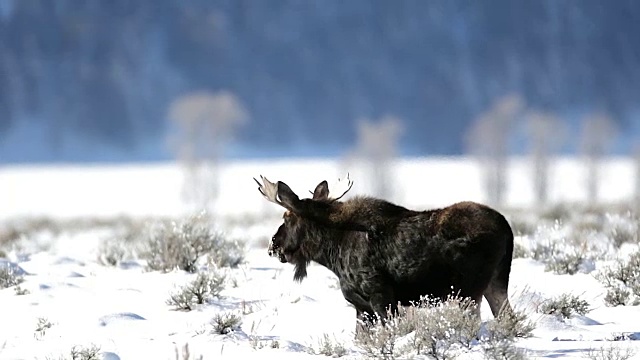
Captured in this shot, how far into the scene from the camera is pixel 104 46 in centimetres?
11431

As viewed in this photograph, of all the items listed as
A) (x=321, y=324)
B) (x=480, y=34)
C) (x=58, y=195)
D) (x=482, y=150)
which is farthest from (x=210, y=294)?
(x=480, y=34)

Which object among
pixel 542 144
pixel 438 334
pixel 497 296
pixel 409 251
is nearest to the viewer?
pixel 438 334

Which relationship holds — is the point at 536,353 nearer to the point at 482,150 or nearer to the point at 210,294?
the point at 210,294

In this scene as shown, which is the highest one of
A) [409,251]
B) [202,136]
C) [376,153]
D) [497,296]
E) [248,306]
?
[202,136]

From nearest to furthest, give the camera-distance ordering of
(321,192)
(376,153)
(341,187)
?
(341,187) → (321,192) → (376,153)

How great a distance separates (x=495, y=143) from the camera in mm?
61281

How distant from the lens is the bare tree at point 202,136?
55688 mm

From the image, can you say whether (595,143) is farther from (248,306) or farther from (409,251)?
(409,251)

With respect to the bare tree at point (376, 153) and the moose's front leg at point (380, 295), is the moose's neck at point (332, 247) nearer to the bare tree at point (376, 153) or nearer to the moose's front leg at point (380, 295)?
the moose's front leg at point (380, 295)

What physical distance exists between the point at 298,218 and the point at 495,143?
54.7m

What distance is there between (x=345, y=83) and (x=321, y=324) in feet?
344

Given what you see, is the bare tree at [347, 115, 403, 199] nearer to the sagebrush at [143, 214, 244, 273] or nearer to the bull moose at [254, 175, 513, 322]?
the sagebrush at [143, 214, 244, 273]

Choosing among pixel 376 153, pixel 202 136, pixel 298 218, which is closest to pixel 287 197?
pixel 298 218

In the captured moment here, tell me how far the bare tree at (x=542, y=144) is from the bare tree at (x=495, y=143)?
4.54ft
